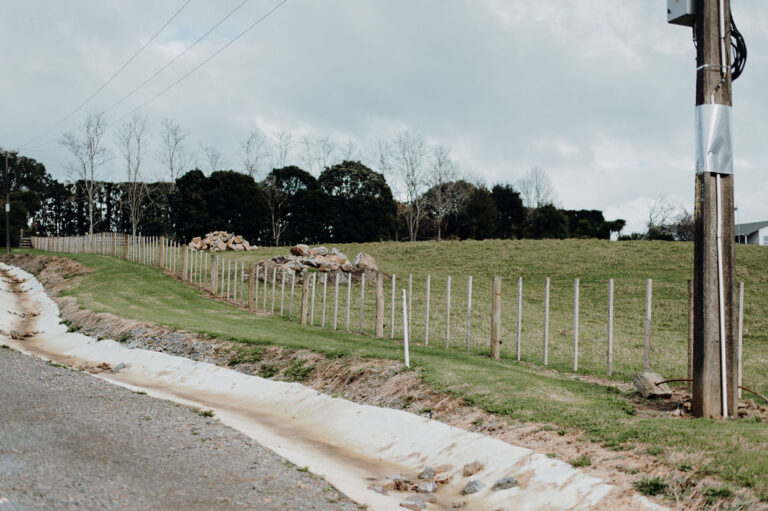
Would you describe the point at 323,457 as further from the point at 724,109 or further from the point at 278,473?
the point at 724,109

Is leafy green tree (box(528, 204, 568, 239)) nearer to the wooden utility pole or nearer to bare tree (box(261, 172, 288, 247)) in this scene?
bare tree (box(261, 172, 288, 247))

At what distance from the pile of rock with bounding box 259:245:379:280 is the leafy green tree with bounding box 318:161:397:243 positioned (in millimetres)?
28281

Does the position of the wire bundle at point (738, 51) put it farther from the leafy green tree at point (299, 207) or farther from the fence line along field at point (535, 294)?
the leafy green tree at point (299, 207)

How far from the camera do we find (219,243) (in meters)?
52.1

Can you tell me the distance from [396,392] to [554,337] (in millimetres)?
10157

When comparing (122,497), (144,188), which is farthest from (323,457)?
(144,188)

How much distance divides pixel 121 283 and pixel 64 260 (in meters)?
10.7

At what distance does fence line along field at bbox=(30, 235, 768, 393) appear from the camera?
1758 centimetres

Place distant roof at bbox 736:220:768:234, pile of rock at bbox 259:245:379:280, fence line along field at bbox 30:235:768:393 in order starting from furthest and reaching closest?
distant roof at bbox 736:220:768:234
pile of rock at bbox 259:245:379:280
fence line along field at bbox 30:235:768:393

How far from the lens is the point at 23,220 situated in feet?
226

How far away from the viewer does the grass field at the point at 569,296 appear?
17.3 metres

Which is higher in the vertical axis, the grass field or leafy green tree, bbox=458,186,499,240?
leafy green tree, bbox=458,186,499,240

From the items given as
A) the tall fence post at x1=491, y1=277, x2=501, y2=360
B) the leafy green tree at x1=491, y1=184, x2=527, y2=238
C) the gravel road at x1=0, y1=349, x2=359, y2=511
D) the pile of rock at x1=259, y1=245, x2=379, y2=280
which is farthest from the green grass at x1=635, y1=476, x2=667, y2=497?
the leafy green tree at x1=491, y1=184, x2=527, y2=238

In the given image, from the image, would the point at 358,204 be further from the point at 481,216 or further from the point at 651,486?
the point at 651,486
